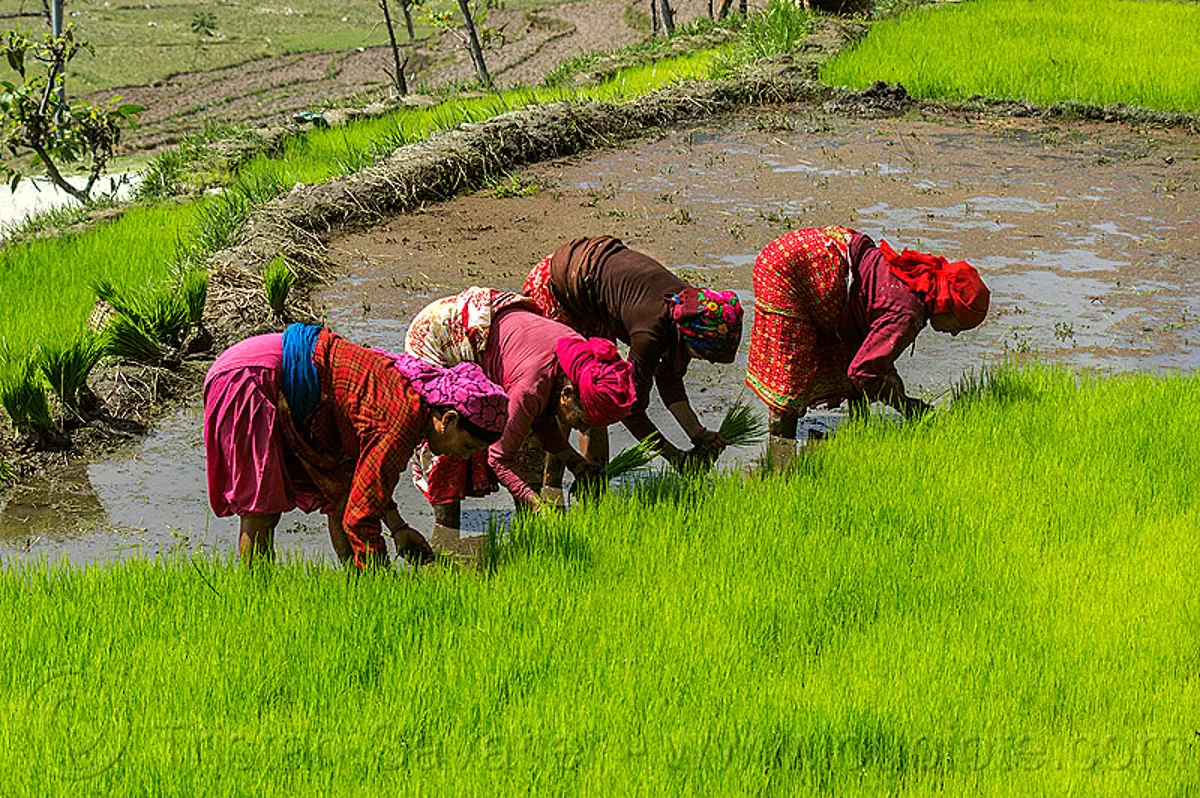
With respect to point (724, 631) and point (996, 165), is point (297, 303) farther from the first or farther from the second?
point (996, 165)

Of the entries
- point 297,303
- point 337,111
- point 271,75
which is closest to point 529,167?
point 337,111

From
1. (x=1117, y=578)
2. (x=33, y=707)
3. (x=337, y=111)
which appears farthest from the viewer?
(x=337, y=111)

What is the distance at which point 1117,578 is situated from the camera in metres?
3.71

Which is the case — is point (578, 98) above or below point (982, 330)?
above

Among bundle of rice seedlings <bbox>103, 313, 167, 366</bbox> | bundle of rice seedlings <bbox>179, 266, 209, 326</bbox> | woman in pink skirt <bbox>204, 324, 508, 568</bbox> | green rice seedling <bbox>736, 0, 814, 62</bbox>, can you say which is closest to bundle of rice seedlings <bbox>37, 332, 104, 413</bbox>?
bundle of rice seedlings <bbox>103, 313, 167, 366</bbox>

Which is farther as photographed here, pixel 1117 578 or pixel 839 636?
pixel 1117 578

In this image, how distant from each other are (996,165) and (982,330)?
13.5 ft

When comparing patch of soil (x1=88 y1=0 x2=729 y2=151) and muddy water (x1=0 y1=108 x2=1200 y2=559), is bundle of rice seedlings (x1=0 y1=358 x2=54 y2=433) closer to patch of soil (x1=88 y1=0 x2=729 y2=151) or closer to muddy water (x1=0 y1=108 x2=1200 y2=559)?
muddy water (x1=0 y1=108 x2=1200 y2=559)

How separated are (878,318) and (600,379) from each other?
1305mm

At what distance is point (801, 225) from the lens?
853 centimetres

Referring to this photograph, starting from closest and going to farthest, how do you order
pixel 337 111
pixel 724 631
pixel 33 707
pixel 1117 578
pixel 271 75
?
pixel 33 707
pixel 724 631
pixel 1117 578
pixel 337 111
pixel 271 75

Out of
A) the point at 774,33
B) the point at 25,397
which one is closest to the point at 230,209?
the point at 25,397

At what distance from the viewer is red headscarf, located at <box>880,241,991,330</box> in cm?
469

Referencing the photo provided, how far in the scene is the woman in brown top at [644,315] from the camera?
15.1 ft
